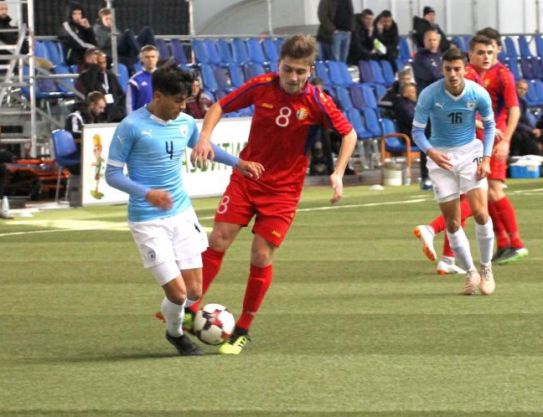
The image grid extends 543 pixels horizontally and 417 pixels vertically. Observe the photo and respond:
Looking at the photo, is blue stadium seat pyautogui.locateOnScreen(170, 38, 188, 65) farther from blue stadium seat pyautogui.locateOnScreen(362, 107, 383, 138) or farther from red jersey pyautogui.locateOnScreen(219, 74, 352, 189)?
red jersey pyautogui.locateOnScreen(219, 74, 352, 189)

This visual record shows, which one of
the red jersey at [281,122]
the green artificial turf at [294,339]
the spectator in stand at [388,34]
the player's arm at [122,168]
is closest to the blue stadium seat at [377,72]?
the spectator in stand at [388,34]

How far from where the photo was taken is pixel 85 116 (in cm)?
2369

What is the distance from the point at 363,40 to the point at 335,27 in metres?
1.33

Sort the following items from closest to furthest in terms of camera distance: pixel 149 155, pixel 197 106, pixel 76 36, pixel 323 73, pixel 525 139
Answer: pixel 149 155, pixel 197 106, pixel 76 36, pixel 525 139, pixel 323 73

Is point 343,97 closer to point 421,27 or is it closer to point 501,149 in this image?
point 421,27

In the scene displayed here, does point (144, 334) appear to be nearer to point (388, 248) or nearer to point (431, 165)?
point (431, 165)

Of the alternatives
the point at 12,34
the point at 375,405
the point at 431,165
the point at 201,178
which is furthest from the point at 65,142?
the point at 375,405

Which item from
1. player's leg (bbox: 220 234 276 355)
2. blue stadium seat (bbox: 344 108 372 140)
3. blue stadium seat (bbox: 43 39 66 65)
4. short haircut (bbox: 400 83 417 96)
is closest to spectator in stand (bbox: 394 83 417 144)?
short haircut (bbox: 400 83 417 96)

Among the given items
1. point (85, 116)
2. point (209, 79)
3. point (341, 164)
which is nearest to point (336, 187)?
point (341, 164)

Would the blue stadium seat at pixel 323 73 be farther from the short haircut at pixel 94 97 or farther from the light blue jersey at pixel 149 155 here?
the light blue jersey at pixel 149 155

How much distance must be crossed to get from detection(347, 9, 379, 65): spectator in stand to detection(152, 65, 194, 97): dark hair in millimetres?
22057

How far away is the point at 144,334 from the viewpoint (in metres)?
11.0

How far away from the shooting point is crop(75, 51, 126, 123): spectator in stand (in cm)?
2452

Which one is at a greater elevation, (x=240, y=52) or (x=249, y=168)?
(x=240, y=52)
